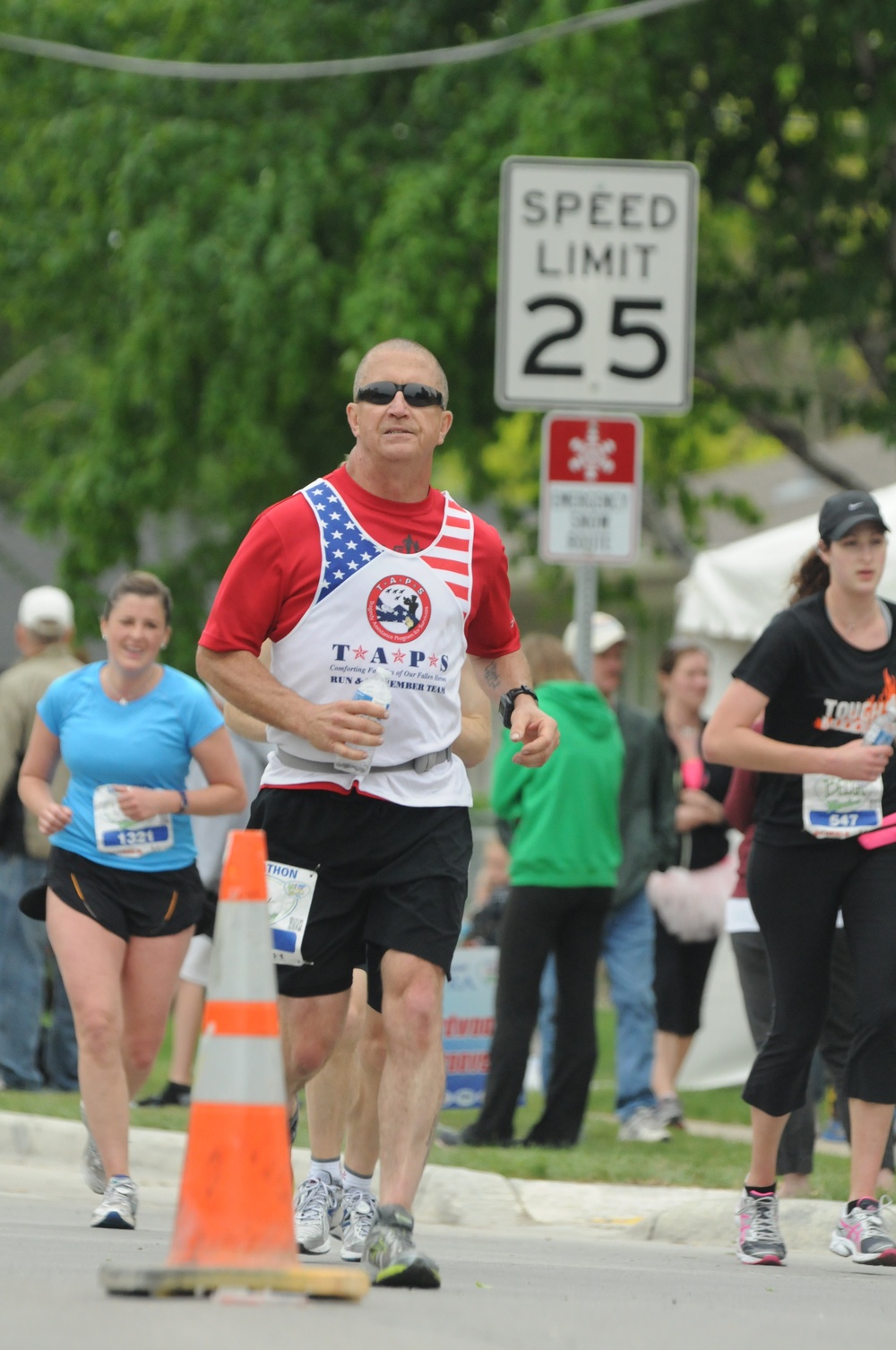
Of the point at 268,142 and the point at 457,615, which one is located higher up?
the point at 268,142

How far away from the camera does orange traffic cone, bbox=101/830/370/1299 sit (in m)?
4.58

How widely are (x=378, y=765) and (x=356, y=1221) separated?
4.28 ft

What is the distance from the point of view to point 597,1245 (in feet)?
24.4

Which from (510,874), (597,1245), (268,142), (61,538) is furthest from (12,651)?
(597,1245)

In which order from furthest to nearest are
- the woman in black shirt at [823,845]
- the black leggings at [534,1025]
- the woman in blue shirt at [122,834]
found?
1. the black leggings at [534,1025]
2. the woman in blue shirt at [122,834]
3. the woman in black shirt at [823,845]

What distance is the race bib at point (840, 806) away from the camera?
6637mm

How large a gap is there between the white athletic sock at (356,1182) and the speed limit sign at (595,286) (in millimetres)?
3888

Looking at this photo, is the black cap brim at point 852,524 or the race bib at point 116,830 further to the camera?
the race bib at point 116,830

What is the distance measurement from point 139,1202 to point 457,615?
11.0 feet

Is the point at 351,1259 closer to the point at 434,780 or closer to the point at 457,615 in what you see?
the point at 434,780

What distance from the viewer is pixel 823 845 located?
6707mm

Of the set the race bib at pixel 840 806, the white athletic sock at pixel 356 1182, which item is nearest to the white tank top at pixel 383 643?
the white athletic sock at pixel 356 1182

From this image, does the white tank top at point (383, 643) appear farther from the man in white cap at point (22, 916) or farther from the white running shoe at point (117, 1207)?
the man in white cap at point (22, 916)

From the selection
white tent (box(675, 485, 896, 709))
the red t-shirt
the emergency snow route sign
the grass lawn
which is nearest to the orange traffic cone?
the red t-shirt
